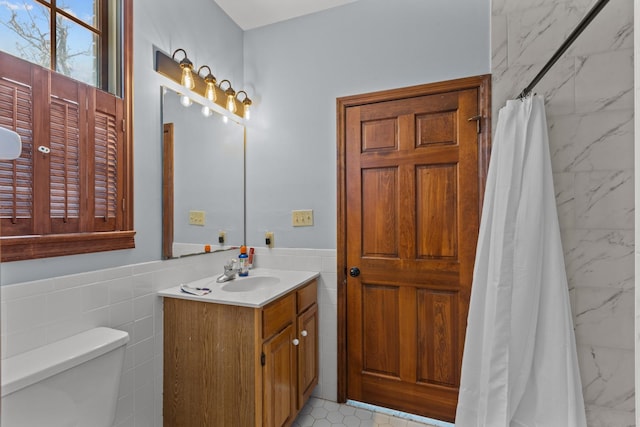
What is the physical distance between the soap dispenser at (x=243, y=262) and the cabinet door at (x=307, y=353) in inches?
18.8

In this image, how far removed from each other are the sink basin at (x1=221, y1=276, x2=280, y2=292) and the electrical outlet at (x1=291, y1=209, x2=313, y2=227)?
1.35 feet

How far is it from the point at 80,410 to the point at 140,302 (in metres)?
0.48

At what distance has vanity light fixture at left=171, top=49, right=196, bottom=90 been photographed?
1.67 m

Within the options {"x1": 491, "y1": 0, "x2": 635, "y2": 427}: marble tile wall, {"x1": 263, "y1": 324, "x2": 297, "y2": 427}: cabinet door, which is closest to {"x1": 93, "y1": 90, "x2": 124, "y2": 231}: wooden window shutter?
{"x1": 263, "y1": 324, "x2": 297, "y2": 427}: cabinet door

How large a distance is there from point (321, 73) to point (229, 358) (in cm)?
Result: 179

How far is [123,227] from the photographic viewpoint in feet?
4.69

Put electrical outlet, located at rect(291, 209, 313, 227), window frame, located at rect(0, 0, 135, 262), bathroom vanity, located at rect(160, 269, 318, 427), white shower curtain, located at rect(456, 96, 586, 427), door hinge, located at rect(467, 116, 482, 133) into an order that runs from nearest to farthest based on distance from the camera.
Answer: window frame, located at rect(0, 0, 135, 262) → white shower curtain, located at rect(456, 96, 586, 427) → bathroom vanity, located at rect(160, 269, 318, 427) → door hinge, located at rect(467, 116, 482, 133) → electrical outlet, located at rect(291, 209, 313, 227)

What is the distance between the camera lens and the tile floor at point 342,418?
1.84m

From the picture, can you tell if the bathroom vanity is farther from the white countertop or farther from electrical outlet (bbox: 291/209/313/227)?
electrical outlet (bbox: 291/209/313/227)

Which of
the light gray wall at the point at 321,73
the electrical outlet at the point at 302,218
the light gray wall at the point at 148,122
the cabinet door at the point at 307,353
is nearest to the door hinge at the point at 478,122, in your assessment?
the light gray wall at the point at 321,73

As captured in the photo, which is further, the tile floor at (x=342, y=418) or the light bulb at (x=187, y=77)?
the tile floor at (x=342, y=418)

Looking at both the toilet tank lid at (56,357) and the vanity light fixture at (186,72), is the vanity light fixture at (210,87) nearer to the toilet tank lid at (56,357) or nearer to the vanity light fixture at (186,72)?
the vanity light fixture at (186,72)

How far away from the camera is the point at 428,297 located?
6.16ft

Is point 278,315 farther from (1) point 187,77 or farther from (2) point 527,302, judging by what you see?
(1) point 187,77
